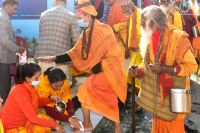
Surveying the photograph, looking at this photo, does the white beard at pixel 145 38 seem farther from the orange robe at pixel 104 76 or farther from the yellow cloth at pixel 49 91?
the yellow cloth at pixel 49 91

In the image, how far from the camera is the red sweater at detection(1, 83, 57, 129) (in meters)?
4.61

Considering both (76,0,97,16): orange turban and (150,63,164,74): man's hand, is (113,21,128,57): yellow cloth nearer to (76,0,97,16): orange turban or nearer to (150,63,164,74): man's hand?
(76,0,97,16): orange turban

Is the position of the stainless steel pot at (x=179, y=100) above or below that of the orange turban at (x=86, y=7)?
below

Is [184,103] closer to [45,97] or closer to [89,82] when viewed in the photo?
[89,82]

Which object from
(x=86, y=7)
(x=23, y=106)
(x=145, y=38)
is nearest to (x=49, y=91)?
(x=23, y=106)

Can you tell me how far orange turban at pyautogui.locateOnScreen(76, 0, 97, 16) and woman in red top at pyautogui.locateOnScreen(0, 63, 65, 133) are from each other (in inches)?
36.6

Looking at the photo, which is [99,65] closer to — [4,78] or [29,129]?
[29,129]

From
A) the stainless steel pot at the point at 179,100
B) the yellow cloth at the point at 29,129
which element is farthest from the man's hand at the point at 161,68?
the yellow cloth at the point at 29,129

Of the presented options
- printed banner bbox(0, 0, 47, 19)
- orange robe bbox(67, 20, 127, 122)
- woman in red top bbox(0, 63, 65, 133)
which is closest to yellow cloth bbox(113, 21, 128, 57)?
orange robe bbox(67, 20, 127, 122)

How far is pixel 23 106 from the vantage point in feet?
15.1

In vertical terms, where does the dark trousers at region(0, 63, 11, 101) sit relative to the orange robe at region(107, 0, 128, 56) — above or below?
below

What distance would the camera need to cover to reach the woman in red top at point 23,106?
461cm

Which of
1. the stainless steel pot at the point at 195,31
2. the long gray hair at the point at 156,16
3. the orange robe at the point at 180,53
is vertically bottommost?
the stainless steel pot at the point at 195,31

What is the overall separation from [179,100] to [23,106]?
1.63m
